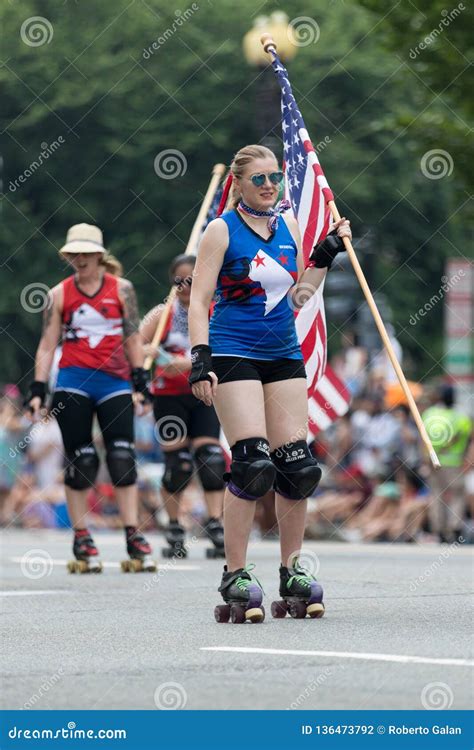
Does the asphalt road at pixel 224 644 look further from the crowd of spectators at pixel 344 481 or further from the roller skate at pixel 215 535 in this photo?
the crowd of spectators at pixel 344 481

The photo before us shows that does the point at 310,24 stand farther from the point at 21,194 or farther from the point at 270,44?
the point at 270,44

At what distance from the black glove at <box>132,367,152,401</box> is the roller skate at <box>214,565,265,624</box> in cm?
384

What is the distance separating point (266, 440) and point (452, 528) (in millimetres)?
9333

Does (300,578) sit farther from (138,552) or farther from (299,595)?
(138,552)

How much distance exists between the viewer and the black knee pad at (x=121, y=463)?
11.7 metres

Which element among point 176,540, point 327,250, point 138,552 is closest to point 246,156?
point 327,250

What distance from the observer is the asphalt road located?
5.74 m

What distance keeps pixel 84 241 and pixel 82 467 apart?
1438 millimetres

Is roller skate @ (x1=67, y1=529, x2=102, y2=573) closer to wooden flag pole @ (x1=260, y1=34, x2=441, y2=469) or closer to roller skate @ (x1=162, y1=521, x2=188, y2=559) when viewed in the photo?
roller skate @ (x1=162, y1=521, x2=188, y2=559)

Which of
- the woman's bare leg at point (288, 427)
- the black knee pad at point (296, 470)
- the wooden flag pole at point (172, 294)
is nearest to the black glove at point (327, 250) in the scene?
the woman's bare leg at point (288, 427)

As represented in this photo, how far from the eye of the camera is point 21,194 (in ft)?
124

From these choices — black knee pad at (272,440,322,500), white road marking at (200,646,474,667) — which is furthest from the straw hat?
white road marking at (200,646,474,667)

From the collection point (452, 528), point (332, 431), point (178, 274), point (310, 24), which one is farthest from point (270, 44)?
point (310, 24)

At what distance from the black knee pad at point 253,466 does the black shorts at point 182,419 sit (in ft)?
16.4
